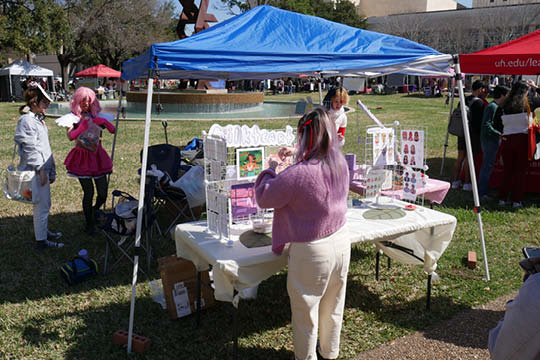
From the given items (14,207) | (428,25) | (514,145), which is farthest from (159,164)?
(428,25)

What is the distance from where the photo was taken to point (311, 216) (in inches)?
107

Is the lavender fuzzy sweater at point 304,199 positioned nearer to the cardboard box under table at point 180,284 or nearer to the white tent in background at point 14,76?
the cardboard box under table at point 180,284

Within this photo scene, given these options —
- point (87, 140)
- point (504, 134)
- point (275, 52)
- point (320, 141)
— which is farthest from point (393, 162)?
point (504, 134)

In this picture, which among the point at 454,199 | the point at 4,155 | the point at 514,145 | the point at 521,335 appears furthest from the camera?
the point at 4,155

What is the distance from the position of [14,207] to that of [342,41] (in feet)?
18.3

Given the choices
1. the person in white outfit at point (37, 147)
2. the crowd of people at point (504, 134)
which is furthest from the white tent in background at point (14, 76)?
the crowd of people at point (504, 134)

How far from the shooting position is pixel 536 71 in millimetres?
6969

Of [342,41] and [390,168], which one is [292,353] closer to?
[390,168]

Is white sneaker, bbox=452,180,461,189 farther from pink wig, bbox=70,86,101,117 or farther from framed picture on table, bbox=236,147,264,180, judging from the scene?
pink wig, bbox=70,86,101,117

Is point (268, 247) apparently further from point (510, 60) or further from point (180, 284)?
point (510, 60)

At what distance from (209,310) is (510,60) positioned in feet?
20.0

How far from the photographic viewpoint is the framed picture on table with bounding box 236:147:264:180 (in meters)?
3.47

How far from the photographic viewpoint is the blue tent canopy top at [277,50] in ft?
12.1

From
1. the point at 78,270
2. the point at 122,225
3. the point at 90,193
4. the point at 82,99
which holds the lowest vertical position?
the point at 78,270
